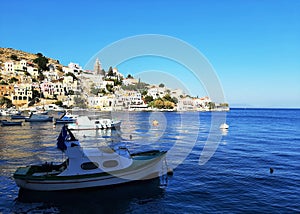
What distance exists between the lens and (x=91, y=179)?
597 inches

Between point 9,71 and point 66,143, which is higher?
point 9,71

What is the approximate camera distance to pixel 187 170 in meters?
20.7

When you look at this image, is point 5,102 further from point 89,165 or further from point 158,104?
point 89,165

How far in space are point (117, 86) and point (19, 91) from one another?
6941 centimetres

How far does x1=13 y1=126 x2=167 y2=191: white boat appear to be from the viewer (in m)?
14.7

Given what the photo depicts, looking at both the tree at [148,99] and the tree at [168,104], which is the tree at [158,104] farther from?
the tree at [148,99]

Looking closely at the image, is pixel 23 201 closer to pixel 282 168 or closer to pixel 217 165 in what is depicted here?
pixel 217 165

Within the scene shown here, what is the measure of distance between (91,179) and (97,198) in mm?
1236

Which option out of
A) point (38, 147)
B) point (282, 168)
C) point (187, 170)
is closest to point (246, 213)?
point (187, 170)

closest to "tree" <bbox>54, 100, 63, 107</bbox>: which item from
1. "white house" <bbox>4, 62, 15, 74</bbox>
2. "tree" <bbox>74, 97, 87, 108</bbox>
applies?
"tree" <bbox>74, 97, 87, 108</bbox>

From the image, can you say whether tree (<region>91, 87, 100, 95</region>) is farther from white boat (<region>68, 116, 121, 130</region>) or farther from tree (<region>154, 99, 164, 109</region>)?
white boat (<region>68, 116, 121, 130</region>)

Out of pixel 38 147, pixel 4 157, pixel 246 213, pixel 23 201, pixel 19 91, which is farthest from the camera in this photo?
pixel 19 91

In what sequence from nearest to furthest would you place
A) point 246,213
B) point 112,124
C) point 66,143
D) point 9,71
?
point 246,213 → point 66,143 → point 112,124 → point 9,71

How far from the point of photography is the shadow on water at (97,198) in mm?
13375
